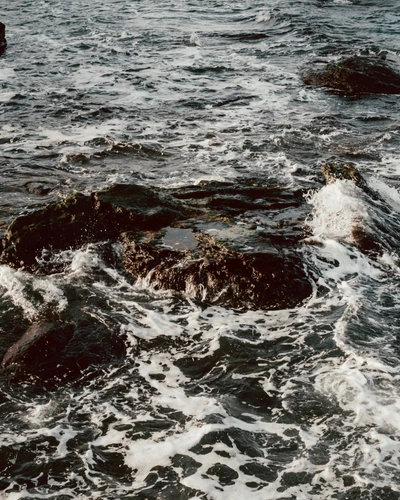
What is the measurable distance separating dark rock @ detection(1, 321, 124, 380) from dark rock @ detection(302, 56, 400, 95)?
1300cm

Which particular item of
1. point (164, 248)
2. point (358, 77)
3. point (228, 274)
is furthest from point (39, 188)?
point (358, 77)

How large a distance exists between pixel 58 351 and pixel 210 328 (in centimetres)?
202

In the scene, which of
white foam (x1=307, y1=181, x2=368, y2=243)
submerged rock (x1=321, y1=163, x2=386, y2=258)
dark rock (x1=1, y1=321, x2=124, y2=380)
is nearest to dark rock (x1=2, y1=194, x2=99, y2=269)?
dark rock (x1=1, y1=321, x2=124, y2=380)

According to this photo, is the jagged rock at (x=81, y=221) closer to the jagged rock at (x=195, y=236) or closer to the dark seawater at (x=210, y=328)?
the jagged rock at (x=195, y=236)

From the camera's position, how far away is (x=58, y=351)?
7996 mm

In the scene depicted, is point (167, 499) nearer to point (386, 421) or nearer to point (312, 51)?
point (386, 421)

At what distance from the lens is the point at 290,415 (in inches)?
282

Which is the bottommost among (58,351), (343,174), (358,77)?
(58,351)

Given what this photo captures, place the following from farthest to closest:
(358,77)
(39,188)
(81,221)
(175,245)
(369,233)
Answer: (358,77) → (39,188) → (81,221) → (369,233) → (175,245)

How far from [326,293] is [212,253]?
5.82 ft

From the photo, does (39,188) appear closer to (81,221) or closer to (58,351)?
(81,221)

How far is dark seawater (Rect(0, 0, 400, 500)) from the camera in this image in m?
6.51

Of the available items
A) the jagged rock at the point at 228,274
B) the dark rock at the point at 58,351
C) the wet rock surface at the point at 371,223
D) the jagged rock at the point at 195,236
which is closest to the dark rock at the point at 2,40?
the jagged rock at the point at 195,236

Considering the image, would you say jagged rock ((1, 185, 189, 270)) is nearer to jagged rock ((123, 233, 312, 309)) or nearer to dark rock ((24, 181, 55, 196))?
jagged rock ((123, 233, 312, 309))
